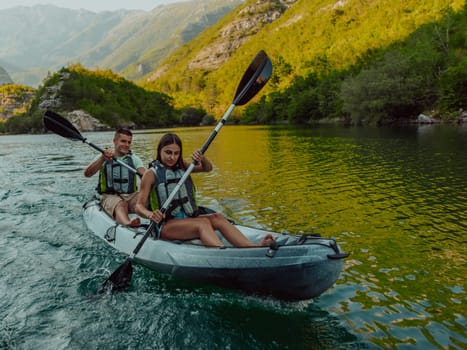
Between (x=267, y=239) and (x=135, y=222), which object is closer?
(x=267, y=239)

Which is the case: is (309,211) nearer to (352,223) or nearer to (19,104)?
(352,223)

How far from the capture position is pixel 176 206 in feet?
14.9

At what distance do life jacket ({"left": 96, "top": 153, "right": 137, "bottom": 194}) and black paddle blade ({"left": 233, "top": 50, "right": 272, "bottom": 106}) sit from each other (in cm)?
255

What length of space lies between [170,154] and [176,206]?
693 mm

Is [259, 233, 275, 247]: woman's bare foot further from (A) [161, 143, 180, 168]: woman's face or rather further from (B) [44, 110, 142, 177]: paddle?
(B) [44, 110, 142, 177]: paddle

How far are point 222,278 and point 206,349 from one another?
86cm

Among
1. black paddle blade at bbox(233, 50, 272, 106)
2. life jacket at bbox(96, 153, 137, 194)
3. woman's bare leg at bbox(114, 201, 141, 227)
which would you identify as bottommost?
woman's bare leg at bbox(114, 201, 141, 227)

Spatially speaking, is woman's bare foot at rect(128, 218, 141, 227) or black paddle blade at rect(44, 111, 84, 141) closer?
woman's bare foot at rect(128, 218, 141, 227)

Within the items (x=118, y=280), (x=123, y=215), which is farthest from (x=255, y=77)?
(x=118, y=280)

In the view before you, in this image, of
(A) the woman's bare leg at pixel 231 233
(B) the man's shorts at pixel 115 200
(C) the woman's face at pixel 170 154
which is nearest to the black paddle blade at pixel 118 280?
(A) the woman's bare leg at pixel 231 233

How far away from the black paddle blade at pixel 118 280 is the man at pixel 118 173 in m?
1.79

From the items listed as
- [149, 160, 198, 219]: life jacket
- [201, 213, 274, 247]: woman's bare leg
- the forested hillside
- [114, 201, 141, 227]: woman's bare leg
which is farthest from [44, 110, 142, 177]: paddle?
the forested hillside

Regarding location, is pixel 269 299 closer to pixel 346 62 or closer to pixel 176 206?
pixel 176 206

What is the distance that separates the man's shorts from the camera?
6172 mm
